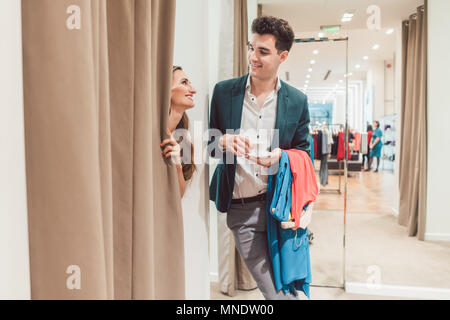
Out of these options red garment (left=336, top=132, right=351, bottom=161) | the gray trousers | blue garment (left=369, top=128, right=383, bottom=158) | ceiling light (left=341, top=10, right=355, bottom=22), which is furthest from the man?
blue garment (left=369, top=128, right=383, bottom=158)

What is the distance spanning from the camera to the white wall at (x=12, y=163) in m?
0.44

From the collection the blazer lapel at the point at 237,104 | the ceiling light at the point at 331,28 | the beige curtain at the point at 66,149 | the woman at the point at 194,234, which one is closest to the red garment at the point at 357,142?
the ceiling light at the point at 331,28

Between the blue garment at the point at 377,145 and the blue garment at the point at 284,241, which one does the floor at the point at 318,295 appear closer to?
the blue garment at the point at 284,241

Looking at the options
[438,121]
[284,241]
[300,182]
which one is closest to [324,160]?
[300,182]

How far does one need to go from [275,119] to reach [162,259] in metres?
0.72

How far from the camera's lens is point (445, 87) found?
243cm

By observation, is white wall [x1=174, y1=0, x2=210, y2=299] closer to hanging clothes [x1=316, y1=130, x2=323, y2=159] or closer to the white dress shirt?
the white dress shirt

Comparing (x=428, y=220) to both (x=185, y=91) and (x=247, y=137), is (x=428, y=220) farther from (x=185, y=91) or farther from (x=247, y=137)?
(x=185, y=91)

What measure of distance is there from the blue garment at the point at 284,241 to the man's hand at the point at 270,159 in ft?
0.07

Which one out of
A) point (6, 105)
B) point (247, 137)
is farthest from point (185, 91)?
point (6, 105)

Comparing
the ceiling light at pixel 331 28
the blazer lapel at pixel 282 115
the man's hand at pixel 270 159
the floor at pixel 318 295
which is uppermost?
the ceiling light at pixel 331 28

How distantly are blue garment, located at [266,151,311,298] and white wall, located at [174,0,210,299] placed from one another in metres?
0.31

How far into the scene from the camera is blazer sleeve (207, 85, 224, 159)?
4.43 ft

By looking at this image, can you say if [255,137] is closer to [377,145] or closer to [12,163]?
[12,163]
